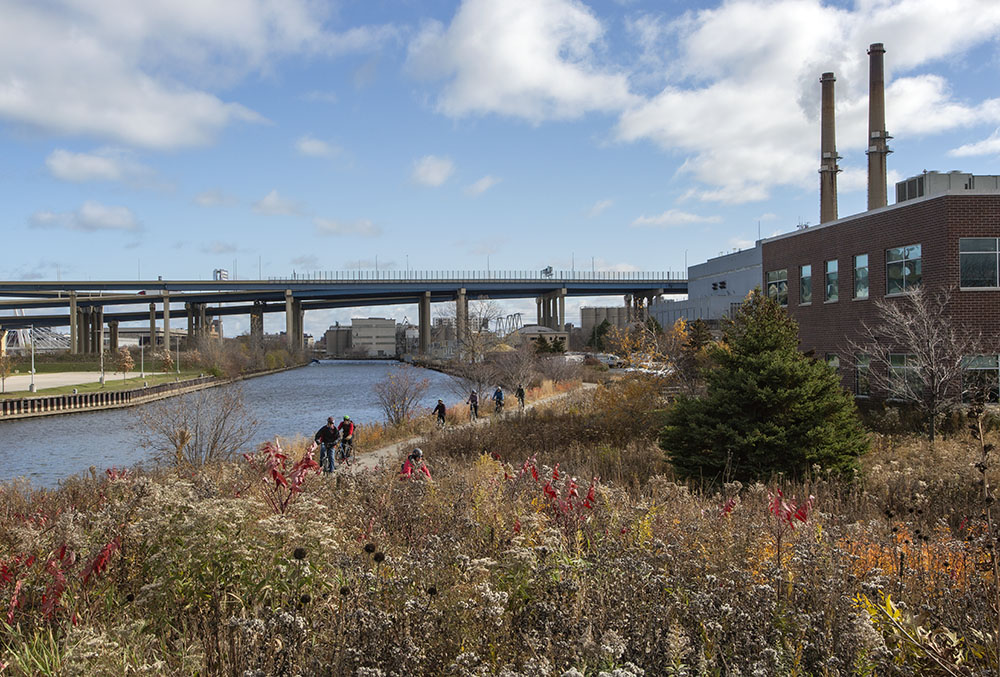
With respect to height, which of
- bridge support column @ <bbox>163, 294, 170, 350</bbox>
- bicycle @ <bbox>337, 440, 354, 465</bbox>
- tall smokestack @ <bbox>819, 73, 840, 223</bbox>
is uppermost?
tall smokestack @ <bbox>819, 73, 840, 223</bbox>

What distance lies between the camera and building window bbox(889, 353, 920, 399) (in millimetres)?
21181

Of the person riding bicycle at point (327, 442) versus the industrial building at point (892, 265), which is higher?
the industrial building at point (892, 265)

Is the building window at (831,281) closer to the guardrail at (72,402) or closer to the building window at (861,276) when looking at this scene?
the building window at (861,276)

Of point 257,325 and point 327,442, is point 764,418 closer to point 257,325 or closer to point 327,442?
point 327,442

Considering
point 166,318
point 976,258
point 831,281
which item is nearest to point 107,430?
point 831,281

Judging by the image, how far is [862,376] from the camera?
26.9 meters

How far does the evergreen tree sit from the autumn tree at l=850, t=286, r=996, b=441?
21.3 feet

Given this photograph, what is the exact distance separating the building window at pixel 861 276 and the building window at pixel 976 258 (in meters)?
3.96

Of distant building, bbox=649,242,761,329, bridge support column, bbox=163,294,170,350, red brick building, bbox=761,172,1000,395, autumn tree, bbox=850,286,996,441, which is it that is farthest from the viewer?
bridge support column, bbox=163,294,170,350

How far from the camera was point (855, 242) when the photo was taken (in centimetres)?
2747

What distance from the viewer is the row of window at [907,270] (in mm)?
23047

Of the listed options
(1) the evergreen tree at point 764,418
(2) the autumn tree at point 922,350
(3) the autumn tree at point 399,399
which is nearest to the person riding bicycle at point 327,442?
(3) the autumn tree at point 399,399

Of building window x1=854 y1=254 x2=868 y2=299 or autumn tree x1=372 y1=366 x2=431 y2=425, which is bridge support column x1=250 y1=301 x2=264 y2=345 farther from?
building window x1=854 y1=254 x2=868 y2=299

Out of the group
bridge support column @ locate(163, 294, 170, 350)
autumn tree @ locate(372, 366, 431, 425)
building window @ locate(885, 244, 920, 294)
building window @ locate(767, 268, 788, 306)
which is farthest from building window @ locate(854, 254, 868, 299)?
bridge support column @ locate(163, 294, 170, 350)
